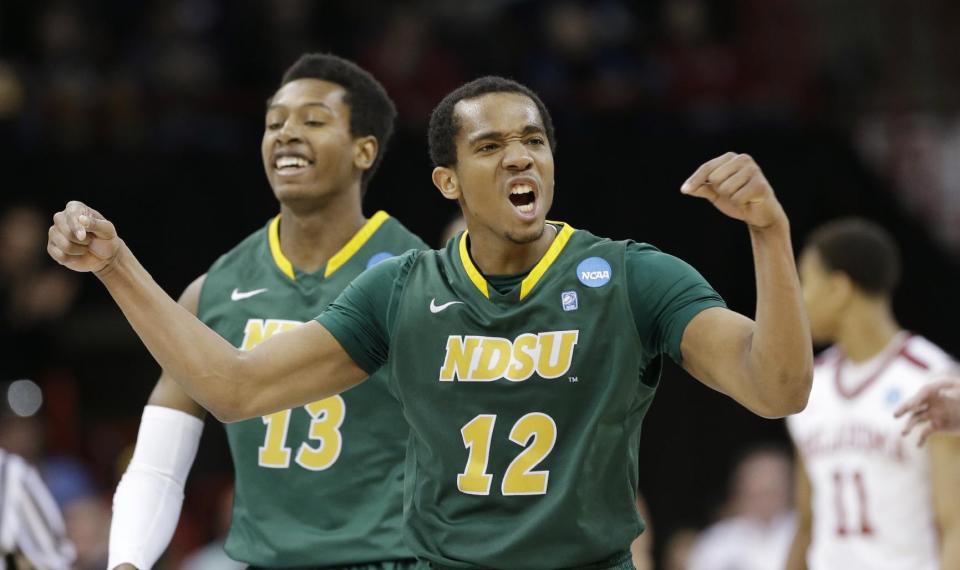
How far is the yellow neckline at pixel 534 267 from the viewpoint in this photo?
4258 millimetres

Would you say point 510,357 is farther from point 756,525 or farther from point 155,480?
point 756,525

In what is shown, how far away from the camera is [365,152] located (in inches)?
225

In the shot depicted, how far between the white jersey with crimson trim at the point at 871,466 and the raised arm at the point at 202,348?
9.61ft

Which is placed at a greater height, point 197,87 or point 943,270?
point 197,87

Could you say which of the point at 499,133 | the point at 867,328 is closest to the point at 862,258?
the point at 867,328

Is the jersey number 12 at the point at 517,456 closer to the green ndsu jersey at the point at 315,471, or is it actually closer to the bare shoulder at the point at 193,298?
the green ndsu jersey at the point at 315,471

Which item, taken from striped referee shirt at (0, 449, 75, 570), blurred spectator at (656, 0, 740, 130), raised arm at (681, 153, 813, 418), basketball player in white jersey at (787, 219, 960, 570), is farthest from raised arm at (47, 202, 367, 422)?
blurred spectator at (656, 0, 740, 130)

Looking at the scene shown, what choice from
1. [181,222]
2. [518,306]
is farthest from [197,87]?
[518,306]

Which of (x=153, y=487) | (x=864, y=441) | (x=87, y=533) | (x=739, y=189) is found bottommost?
(x=87, y=533)

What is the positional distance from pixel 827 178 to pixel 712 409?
2.16 meters

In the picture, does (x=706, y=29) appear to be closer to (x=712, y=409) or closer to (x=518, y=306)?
(x=712, y=409)

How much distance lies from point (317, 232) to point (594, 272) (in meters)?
1.68

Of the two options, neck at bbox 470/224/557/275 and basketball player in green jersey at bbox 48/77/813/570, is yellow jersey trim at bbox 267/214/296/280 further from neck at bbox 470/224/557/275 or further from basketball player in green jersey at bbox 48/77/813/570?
neck at bbox 470/224/557/275

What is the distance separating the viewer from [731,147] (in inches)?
467
